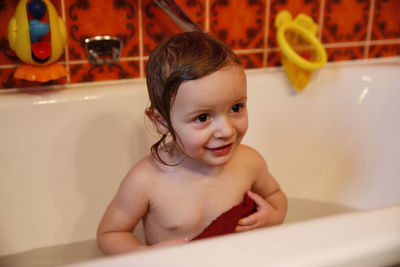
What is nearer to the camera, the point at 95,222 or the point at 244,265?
the point at 244,265

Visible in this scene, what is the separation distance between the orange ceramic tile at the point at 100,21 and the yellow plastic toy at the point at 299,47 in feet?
1.32

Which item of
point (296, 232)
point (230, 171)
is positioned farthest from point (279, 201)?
point (296, 232)

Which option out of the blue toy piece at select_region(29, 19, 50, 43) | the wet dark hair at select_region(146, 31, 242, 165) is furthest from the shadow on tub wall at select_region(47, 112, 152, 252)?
the wet dark hair at select_region(146, 31, 242, 165)

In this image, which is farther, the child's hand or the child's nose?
the child's hand

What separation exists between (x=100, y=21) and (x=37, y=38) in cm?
19

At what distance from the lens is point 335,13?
1.50m

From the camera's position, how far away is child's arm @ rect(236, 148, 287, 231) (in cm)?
90

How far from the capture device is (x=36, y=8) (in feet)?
3.50

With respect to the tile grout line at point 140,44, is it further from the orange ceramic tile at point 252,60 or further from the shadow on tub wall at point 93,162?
the orange ceramic tile at point 252,60

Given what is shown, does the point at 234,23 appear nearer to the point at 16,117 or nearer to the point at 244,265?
the point at 16,117

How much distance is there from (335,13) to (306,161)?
0.46 meters

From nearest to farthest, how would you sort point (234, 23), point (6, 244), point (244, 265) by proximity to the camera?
point (244, 265), point (6, 244), point (234, 23)

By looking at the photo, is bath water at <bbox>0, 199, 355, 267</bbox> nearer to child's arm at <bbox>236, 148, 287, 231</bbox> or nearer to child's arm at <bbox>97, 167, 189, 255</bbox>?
child's arm at <bbox>97, 167, 189, 255</bbox>

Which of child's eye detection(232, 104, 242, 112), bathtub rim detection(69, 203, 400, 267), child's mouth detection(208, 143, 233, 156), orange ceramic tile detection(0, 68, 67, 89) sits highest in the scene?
child's eye detection(232, 104, 242, 112)
